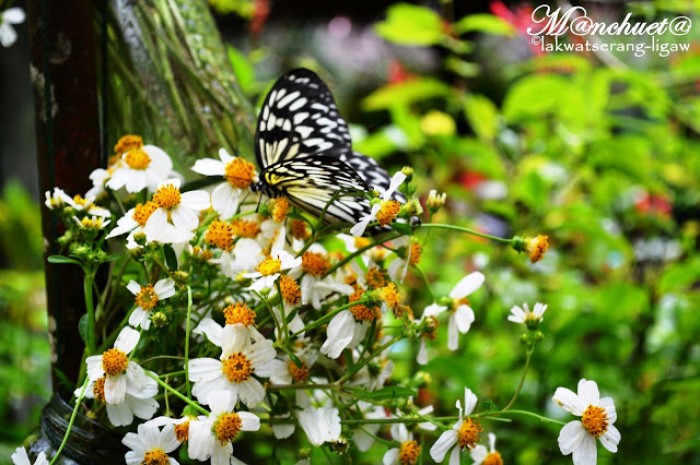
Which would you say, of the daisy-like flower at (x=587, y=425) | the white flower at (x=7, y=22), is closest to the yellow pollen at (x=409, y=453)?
the daisy-like flower at (x=587, y=425)

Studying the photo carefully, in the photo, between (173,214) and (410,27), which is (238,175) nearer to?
(173,214)

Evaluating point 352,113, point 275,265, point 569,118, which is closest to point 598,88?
point 569,118

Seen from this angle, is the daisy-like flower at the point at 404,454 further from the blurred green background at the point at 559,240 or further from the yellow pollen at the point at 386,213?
the blurred green background at the point at 559,240

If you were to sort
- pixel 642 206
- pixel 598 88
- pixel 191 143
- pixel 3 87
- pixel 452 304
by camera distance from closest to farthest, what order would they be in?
1. pixel 452 304
2. pixel 191 143
3. pixel 598 88
4. pixel 642 206
5. pixel 3 87

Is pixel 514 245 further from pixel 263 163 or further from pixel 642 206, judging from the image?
pixel 642 206
